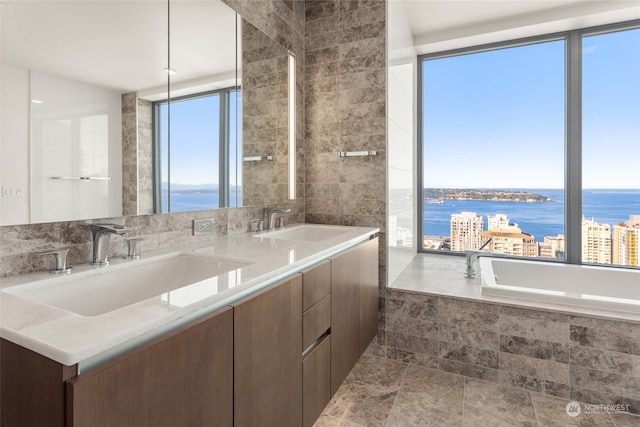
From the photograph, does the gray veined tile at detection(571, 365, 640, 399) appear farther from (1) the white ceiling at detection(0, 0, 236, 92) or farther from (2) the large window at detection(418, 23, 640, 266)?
(1) the white ceiling at detection(0, 0, 236, 92)

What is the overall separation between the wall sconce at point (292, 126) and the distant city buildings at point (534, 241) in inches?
66.4

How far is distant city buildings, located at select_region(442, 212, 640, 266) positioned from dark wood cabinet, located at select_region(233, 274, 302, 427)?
7.98ft

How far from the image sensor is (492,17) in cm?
270

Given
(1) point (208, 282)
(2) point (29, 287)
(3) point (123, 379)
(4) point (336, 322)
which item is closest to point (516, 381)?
(4) point (336, 322)

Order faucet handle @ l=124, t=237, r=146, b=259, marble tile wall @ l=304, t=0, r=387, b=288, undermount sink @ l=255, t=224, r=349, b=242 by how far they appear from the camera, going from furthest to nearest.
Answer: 1. marble tile wall @ l=304, t=0, r=387, b=288
2. undermount sink @ l=255, t=224, r=349, b=242
3. faucet handle @ l=124, t=237, r=146, b=259

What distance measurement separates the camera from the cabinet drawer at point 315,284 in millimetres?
1260

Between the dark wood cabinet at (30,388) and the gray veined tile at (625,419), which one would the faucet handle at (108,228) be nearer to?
the dark wood cabinet at (30,388)

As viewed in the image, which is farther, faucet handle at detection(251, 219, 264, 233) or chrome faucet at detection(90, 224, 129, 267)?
faucet handle at detection(251, 219, 264, 233)

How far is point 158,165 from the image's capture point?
1384mm

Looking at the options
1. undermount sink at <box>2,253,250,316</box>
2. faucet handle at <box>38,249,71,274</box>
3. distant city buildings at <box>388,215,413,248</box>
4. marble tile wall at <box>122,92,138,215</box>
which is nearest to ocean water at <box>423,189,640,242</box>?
distant city buildings at <box>388,215,413,248</box>

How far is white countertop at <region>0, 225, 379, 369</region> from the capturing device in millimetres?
552

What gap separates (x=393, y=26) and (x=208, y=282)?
2251 millimetres

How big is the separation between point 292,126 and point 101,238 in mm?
1530

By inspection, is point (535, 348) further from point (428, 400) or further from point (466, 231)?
point (466, 231)
